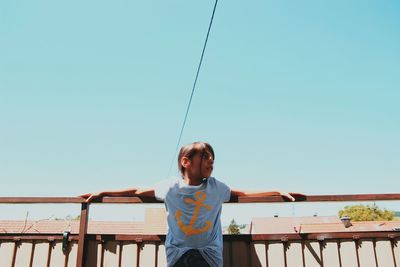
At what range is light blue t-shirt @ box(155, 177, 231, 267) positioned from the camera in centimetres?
216

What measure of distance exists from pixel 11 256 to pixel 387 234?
10.6 feet

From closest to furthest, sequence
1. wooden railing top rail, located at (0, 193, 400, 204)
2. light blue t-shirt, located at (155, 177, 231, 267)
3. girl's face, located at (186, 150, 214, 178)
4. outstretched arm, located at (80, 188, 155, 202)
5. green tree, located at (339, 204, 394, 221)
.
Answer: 1. light blue t-shirt, located at (155, 177, 231, 267)
2. girl's face, located at (186, 150, 214, 178)
3. outstretched arm, located at (80, 188, 155, 202)
4. wooden railing top rail, located at (0, 193, 400, 204)
5. green tree, located at (339, 204, 394, 221)

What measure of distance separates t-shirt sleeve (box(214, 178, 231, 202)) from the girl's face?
0.50 ft

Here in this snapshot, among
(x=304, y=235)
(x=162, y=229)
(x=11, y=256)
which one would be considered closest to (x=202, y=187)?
(x=304, y=235)

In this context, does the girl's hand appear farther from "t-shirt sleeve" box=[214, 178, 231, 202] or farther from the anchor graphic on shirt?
"t-shirt sleeve" box=[214, 178, 231, 202]

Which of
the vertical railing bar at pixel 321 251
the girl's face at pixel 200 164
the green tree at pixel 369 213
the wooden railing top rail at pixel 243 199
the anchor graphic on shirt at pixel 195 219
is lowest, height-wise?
the vertical railing bar at pixel 321 251

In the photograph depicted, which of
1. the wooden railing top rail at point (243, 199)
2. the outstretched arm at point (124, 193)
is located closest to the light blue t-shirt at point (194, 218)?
the outstretched arm at point (124, 193)

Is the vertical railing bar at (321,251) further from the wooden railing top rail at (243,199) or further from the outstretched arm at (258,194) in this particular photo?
the outstretched arm at (258,194)

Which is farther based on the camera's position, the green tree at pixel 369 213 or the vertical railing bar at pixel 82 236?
the green tree at pixel 369 213

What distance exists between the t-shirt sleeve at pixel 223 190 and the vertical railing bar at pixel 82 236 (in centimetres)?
120

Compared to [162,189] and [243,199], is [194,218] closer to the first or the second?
[162,189]

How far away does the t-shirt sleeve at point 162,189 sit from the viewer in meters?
2.46

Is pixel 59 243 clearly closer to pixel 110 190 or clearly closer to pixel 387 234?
pixel 110 190

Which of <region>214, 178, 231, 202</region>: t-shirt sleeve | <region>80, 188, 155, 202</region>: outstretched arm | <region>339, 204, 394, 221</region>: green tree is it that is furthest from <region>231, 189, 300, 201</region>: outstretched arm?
<region>339, 204, 394, 221</region>: green tree
